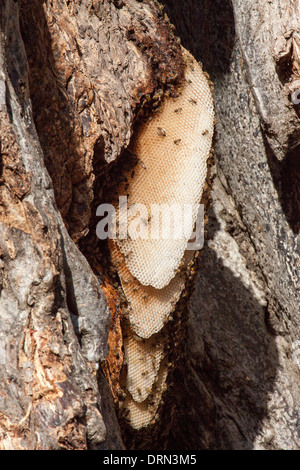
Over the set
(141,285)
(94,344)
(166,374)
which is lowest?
(166,374)

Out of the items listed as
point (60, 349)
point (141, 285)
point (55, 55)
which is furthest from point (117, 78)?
point (60, 349)

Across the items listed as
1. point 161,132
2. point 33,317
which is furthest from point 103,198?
point 33,317

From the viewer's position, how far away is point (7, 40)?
157cm

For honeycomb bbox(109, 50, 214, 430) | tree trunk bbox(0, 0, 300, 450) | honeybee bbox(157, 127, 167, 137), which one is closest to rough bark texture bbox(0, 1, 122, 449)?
tree trunk bbox(0, 0, 300, 450)

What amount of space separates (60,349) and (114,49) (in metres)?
1.09

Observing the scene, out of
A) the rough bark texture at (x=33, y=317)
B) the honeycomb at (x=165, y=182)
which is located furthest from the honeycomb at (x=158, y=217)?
the rough bark texture at (x=33, y=317)

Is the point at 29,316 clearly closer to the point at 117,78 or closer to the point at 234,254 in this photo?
the point at 117,78

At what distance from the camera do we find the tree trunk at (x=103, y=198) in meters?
1.43

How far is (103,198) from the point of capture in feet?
6.56

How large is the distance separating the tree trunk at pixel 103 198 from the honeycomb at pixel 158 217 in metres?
0.09

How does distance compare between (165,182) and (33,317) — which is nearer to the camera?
(33,317)

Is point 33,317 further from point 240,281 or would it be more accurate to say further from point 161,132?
point 240,281

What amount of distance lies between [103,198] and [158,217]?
0.20m

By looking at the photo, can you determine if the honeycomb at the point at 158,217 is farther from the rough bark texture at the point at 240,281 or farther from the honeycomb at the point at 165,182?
the rough bark texture at the point at 240,281
